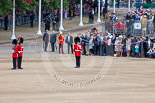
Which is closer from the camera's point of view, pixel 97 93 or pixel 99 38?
pixel 97 93

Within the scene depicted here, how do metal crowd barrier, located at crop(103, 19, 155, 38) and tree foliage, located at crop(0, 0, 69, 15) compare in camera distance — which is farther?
tree foliage, located at crop(0, 0, 69, 15)

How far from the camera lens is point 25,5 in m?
48.7

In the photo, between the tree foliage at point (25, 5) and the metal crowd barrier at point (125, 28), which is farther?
the tree foliage at point (25, 5)

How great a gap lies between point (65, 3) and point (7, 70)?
2480cm

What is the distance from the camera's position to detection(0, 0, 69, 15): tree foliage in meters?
45.9

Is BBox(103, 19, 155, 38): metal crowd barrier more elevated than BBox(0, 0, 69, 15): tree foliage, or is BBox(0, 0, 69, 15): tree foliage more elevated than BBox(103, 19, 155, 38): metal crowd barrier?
BBox(0, 0, 69, 15): tree foliage

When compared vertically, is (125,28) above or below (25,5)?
below

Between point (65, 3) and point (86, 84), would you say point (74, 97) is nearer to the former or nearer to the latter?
point (86, 84)

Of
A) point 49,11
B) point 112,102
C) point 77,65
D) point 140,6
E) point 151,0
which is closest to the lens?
point 112,102

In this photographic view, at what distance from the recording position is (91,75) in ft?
94.7

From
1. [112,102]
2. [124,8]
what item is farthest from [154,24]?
[124,8]

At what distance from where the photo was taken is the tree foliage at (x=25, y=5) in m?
45.9

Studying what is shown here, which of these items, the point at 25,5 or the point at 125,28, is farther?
the point at 25,5

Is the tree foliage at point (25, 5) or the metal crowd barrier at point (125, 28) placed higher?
the tree foliage at point (25, 5)
